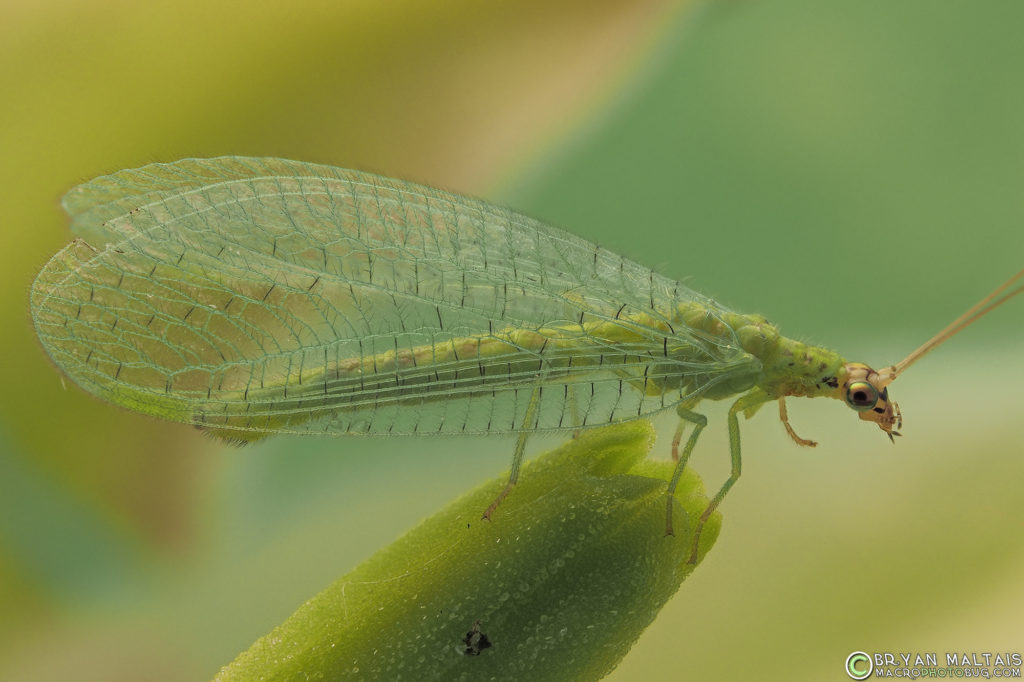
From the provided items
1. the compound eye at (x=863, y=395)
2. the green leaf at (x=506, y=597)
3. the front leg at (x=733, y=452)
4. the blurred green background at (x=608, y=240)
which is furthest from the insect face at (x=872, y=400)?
the green leaf at (x=506, y=597)

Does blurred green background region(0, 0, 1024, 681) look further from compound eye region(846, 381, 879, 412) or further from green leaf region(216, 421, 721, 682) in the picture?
green leaf region(216, 421, 721, 682)

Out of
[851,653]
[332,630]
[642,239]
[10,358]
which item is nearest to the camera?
[332,630]

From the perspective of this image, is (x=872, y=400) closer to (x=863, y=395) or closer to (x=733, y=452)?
(x=863, y=395)

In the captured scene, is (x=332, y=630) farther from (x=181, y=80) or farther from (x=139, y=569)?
(x=181, y=80)

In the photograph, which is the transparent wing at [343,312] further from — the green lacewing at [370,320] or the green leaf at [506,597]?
the green leaf at [506,597]

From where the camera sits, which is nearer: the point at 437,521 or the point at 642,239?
the point at 437,521

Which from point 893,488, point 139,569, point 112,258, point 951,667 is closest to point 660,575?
point 951,667

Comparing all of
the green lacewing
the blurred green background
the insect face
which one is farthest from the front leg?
the insect face

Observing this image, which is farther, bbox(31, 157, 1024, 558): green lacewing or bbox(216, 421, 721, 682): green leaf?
bbox(31, 157, 1024, 558): green lacewing
